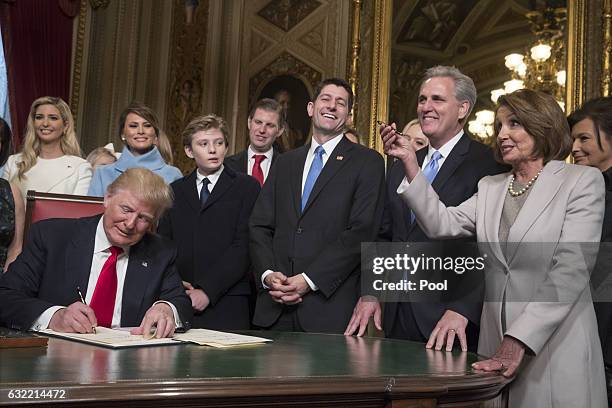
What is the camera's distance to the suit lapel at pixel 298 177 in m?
3.77

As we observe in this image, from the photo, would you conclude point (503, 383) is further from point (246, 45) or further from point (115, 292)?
point (246, 45)

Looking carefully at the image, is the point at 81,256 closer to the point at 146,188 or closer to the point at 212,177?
the point at 146,188

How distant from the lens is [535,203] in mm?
2803

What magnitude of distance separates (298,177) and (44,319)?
4.75 ft

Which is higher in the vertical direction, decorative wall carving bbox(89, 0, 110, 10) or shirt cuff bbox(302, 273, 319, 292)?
decorative wall carving bbox(89, 0, 110, 10)

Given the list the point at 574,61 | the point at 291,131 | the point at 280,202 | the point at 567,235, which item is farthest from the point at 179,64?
the point at 567,235

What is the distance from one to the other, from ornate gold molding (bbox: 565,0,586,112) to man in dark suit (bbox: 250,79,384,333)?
13.2 feet

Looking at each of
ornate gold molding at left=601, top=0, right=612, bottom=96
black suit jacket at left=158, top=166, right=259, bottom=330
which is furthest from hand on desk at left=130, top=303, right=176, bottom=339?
ornate gold molding at left=601, top=0, right=612, bottom=96

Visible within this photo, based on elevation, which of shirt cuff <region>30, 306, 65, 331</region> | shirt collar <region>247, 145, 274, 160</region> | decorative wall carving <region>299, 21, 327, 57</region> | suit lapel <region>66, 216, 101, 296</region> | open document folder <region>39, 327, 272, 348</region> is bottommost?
open document folder <region>39, 327, 272, 348</region>

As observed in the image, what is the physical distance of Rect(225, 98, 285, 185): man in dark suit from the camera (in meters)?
4.99

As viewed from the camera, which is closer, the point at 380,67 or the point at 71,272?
the point at 71,272

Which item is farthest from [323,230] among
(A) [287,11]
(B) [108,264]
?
(A) [287,11]

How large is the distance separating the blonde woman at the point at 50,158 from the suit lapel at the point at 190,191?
1041 mm

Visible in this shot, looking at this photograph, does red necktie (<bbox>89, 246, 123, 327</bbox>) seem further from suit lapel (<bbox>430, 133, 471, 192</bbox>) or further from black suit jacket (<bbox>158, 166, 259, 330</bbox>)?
suit lapel (<bbox>430, 133, 471, 192</bbox>)
